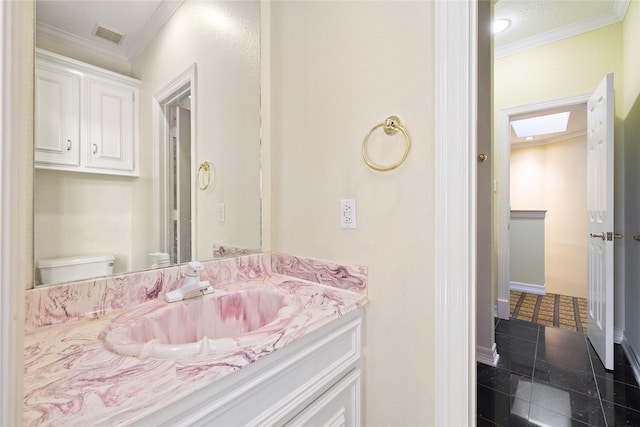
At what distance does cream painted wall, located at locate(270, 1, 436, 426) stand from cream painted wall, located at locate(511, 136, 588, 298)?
13.3 feet

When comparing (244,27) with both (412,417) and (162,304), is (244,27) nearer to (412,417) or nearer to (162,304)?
(162,304)

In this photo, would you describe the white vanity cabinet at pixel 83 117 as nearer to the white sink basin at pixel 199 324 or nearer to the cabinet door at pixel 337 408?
the white sink basin at pixel 199 324

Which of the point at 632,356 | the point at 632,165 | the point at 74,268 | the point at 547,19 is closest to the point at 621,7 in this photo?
the point at 547,19

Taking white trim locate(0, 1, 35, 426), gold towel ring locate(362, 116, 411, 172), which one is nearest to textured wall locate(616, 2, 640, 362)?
gold towel ring locate(362, 116, 411, 172)

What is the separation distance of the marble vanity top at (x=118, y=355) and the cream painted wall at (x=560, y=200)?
4172mm

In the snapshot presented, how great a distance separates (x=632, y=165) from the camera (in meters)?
2.17

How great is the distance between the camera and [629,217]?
2.22 metres

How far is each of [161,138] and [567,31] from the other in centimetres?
344

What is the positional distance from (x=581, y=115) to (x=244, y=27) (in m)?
3.96

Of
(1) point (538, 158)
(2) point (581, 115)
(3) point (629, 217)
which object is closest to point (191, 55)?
(3) point (629, 217)

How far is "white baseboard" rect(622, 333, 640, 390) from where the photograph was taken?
6.20 feet

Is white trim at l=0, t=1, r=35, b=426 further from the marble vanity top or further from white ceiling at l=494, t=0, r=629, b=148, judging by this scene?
white ceiling at l=494, t=0, r=629, b=148

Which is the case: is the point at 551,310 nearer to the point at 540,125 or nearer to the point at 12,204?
the point at 540,125

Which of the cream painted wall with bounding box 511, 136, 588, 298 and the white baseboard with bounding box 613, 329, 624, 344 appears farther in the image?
the cream painted wall with bounding box 511, 136, 588, 298
